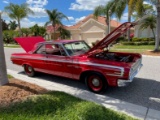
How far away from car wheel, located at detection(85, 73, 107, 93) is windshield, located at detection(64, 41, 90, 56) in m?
1.03

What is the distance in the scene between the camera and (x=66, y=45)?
5.54m

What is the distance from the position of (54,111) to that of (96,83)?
1.80 m

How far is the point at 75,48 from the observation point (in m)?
5.71

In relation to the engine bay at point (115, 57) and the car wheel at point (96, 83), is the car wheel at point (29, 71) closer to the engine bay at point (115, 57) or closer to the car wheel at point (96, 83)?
the car wheel at point (96, 83)

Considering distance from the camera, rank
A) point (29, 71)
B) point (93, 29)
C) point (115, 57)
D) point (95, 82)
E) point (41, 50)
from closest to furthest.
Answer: point (95, 82)
point (115, 57)
point (41, 50)
point (29, 71)
point (93, 29)

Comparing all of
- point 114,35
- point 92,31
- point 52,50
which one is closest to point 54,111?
point 52,50

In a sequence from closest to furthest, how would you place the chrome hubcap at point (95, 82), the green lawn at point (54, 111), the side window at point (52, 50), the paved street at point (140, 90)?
1. the green lawn at point (54, 111)
2. the paved street at point (140, 90)
3. the chrome hubcap at point (95, 82)
4. the side window at point (52, 50)

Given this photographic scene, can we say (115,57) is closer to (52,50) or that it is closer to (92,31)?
(52,50)

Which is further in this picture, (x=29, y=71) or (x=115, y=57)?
(x=29, y=71)

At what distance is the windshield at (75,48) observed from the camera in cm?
545

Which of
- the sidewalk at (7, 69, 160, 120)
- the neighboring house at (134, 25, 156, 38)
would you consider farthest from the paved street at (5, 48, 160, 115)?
the neighboring house at (134, 25, 156, 38)

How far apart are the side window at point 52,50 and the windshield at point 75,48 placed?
209mm

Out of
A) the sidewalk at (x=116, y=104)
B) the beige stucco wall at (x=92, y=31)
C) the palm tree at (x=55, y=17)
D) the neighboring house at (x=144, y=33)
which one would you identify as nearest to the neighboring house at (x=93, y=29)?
the beige stucco wall at (x=92, y=31)

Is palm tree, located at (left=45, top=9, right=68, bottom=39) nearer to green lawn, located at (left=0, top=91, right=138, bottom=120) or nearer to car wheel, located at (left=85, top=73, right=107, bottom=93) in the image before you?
car wheel, located at (left=85, top=73, right=107, bottom=93)
